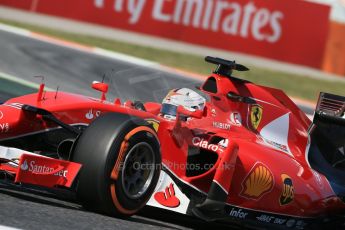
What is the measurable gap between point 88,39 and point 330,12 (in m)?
5.37

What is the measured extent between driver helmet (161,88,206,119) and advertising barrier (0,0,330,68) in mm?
10888

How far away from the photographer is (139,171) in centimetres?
532

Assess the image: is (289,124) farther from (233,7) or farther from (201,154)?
(233,7)

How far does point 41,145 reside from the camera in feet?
18.7

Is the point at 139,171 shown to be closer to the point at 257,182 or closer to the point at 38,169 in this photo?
the point at 38,169

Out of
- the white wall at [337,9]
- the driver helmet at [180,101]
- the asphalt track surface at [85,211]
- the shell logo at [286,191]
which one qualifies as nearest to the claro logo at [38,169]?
the asphalt track surface at [85,211]

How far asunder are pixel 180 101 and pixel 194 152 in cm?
55

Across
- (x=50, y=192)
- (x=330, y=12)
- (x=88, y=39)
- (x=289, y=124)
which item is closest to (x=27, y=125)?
(x=50, y=192)

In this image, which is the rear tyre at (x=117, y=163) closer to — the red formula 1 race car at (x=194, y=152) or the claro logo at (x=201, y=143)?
the red formula 1 race car at (x=194, y=152)

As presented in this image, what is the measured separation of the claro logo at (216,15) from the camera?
667 inches

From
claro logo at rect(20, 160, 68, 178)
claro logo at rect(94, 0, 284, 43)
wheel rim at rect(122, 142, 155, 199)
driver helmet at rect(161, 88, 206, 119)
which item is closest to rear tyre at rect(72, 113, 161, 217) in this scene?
wheel rim at rect(122, 142, 155, 199)

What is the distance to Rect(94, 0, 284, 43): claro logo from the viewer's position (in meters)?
17.0

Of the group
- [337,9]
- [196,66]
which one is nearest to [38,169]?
[196,66]

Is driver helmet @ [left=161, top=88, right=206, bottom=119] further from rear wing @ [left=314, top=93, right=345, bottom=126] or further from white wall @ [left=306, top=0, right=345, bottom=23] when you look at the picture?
white wall @ [left=306, top=0, right=345, bottom=23]
